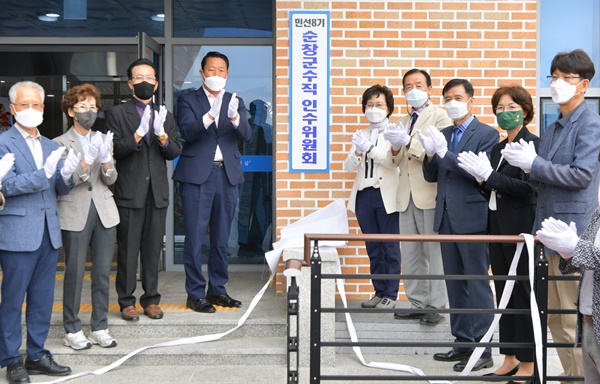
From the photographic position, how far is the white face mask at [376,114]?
18.7 ft

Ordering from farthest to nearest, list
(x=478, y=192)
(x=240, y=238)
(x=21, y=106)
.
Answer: (x=240, y=238), (x=478, y=192), (x=21, y=106)

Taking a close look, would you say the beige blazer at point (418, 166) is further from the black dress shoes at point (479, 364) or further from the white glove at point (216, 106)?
the white glove at point (216, 106)

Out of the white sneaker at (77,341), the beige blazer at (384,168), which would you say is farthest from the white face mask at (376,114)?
the white sneaker at (77,341)

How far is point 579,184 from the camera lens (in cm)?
391

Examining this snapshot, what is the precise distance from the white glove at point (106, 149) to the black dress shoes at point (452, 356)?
108 inches

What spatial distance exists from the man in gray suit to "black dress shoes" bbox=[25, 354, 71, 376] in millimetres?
3184

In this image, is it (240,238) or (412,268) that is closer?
(412,268)

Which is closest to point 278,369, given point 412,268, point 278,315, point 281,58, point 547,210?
point 278,315

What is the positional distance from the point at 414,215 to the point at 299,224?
1129mm

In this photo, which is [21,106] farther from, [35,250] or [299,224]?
[299,224]

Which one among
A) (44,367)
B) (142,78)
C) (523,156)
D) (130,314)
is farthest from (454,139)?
(44,367)

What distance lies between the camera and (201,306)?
5.74 m

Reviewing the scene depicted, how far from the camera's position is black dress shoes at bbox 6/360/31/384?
186 inches

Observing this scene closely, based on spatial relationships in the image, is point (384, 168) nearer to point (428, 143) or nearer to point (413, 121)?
point (413, 121)
